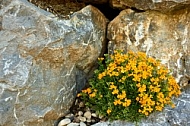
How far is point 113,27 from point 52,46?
0.76m

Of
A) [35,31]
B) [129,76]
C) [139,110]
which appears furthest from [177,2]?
[35,31]

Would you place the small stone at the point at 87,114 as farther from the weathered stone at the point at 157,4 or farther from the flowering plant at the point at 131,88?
the weathered stone at the point at 157,4

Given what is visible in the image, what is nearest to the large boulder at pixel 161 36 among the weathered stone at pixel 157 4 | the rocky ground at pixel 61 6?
the weathered stone at pixel 157 4

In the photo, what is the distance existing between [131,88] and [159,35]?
0.65m

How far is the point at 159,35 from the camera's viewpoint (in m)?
3.28

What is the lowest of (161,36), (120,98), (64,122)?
(64,122)

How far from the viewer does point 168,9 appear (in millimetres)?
3111

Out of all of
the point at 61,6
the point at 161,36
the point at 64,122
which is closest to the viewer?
the point at 64,122

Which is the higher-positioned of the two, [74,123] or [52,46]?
[52,46]

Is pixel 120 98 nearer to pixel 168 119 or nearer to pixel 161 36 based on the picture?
pixel 168 119

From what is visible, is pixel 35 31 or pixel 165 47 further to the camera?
pixel 165 47

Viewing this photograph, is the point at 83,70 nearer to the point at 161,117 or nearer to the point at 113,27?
the point at 113,27

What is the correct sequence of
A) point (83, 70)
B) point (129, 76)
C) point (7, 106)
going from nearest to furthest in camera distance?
point (7, 106) < point (129, 76) < point (83, 70)

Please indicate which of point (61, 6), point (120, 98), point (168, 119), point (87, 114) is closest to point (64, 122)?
point (87, 114)
